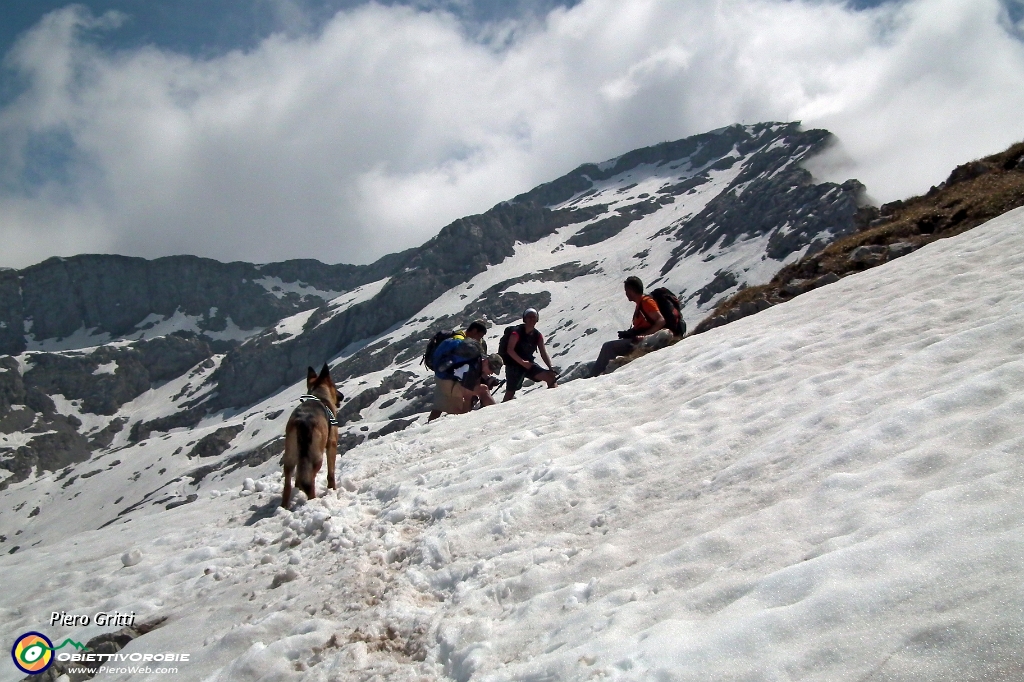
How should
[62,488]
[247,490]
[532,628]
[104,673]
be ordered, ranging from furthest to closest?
[62,488] → [247,490] → [104,673] → [532,628]

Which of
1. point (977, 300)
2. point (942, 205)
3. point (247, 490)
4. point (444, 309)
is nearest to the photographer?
point (977, 300)

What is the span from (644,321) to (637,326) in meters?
0.22

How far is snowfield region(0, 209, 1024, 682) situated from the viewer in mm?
Result: 2904

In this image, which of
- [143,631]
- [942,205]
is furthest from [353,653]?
[942,205]

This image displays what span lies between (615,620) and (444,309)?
552ft

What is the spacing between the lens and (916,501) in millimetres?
3570

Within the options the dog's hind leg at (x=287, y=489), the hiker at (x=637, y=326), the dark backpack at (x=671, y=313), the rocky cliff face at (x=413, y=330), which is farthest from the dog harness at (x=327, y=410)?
the rocky cliff face at (x=413, y=330)

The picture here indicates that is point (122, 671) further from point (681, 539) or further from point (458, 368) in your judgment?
point (458, 368)

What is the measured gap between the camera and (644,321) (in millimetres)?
13727

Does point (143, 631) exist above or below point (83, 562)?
below

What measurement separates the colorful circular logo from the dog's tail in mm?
3117

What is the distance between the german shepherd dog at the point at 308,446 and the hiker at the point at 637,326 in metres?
6.42

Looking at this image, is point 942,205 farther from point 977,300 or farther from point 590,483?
point 590,483

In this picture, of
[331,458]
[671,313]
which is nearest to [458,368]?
[331,458]
